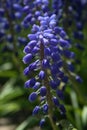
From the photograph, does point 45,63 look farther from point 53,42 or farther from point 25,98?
point 25,98

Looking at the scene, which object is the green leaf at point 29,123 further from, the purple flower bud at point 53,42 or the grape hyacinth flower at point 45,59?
the purple flower bud at point 53,42

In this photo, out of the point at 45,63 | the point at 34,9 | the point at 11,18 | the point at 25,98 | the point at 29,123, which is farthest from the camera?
the point at 25,98

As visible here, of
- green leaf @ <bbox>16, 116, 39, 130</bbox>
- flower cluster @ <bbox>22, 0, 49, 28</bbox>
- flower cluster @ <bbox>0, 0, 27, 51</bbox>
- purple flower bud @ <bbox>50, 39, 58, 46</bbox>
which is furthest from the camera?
flower cluster @ <bbox>0, 0, 27, 51</bbox>

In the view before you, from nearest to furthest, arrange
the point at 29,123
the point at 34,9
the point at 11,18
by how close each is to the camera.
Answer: the point at 34,9, the point at 29,123, the point at 11,18

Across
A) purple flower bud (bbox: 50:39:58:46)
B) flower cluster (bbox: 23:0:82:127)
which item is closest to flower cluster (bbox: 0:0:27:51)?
flower cluster (bbox: 23:0:82:127)

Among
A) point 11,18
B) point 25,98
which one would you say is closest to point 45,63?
point 11,18

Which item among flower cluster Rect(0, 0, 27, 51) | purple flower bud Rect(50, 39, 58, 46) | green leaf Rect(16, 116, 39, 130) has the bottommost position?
purple flower bud Rect(50, 39, 58, 46)

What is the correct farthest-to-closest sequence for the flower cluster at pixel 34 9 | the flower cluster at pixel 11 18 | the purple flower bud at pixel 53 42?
the flower cluster at pixel 11 18, the flower cluster at pixel 34 9, the purple flower bud at pixel 53 42

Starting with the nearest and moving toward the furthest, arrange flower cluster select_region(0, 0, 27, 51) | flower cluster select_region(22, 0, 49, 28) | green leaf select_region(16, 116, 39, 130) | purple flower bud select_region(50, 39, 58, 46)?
1. purple flower bud select_region(50, 39, 58, 46)
2. flower cluster select_region(22, 0, 49, 28)
3. green leaf select_region(16, 116, 39, 130)
4. flower cluster select_region(0, 0, 27, 51)

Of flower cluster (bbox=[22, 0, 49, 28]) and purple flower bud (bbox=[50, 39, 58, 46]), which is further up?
flower cluster (bbox=[22, 0, 49, 28])

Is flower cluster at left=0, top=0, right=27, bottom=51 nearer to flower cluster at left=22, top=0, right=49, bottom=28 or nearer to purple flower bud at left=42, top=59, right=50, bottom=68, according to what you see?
flower cluster at left=22, top=0, right=49, bottom=28

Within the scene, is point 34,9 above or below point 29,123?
above

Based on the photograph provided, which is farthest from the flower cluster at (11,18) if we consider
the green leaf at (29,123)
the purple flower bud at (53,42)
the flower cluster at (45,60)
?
the purple flower bud at (53,42)
